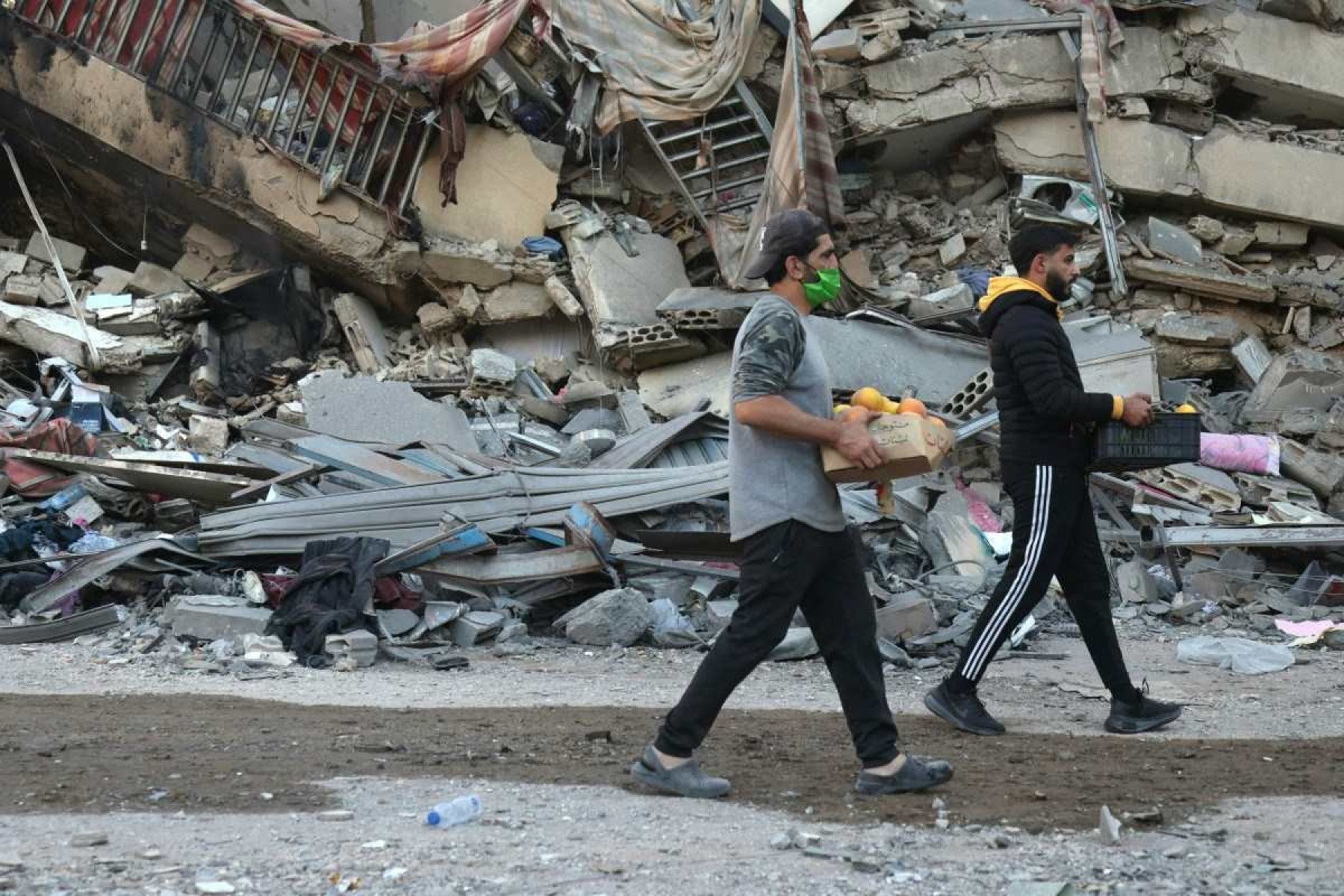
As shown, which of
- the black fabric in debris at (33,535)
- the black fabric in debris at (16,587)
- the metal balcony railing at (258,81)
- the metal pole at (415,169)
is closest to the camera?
the black fabric in debris at (16,587)

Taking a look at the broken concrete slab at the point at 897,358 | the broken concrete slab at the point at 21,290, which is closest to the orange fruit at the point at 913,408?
the broken concrete slab at the point at 897,358

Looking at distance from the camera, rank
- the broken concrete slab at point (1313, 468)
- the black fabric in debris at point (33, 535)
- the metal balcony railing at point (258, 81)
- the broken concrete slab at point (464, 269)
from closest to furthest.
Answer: the black fabric in debris at point (33, 535) → the broken concrete slab at point (1313, 468) → the metal balcony railing at point (258, 81) → the broken concrete slab at point (464, 269)

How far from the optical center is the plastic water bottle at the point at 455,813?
374cm

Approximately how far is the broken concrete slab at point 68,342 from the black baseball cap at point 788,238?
985 cm

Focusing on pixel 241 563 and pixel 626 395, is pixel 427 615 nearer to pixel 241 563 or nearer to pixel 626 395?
pixel 241 563

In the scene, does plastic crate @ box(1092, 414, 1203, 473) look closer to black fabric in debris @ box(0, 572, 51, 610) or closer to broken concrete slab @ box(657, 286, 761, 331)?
black fabric in debris @ box(0, 572, 51, 610)

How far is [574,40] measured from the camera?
1258 centimetres

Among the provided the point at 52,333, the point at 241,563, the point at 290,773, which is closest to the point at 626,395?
the point at 241,563

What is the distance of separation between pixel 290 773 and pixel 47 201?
38.0ft

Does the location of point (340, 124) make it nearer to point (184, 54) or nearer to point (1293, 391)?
point (184, 54)

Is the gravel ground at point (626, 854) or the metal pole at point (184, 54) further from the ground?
the metal pole at point (184, 54)

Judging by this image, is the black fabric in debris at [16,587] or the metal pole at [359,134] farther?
the metal pole at [359,134]

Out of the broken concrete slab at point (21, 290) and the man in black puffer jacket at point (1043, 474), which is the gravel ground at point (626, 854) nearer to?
the man in black puffer jacket at point (1043, 474)

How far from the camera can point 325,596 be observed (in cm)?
753
